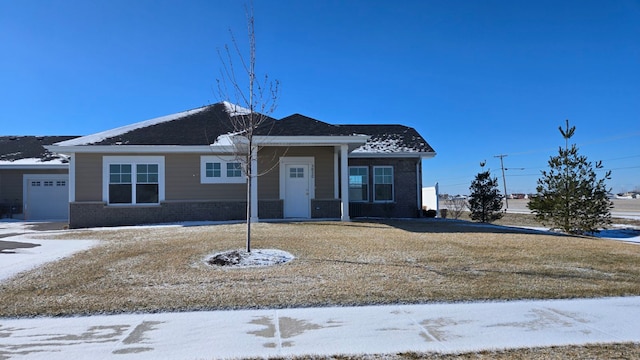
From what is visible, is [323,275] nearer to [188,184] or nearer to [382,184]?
[188,184]

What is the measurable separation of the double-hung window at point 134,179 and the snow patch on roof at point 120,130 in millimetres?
1159

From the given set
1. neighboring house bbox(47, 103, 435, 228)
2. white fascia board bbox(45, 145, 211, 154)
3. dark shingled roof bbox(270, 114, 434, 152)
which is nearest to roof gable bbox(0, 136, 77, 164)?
white fascia board bbox(45, 145, 211, 154)

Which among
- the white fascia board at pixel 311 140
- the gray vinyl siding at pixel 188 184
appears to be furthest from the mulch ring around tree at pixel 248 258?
the gray vinyl siding at pixel 188 184

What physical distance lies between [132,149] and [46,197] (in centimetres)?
809

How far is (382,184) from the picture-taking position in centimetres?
1845

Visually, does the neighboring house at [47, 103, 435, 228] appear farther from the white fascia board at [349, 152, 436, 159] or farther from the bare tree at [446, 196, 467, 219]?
the bare tree at [446, 196, 467, 219]

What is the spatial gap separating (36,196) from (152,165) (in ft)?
28.0

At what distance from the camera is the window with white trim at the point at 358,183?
18391 millimetres

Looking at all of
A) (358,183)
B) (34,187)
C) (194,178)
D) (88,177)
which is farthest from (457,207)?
(34,187)

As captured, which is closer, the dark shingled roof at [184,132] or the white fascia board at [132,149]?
the white fascia board at [132,149]

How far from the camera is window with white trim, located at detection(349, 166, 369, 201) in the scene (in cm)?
1839

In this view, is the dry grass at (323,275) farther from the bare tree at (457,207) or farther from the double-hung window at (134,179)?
the bare tree at (457,207)

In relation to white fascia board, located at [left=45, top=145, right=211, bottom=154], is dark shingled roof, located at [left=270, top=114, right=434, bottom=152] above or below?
above

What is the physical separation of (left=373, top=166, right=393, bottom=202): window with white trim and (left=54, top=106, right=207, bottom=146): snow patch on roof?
9.40m
